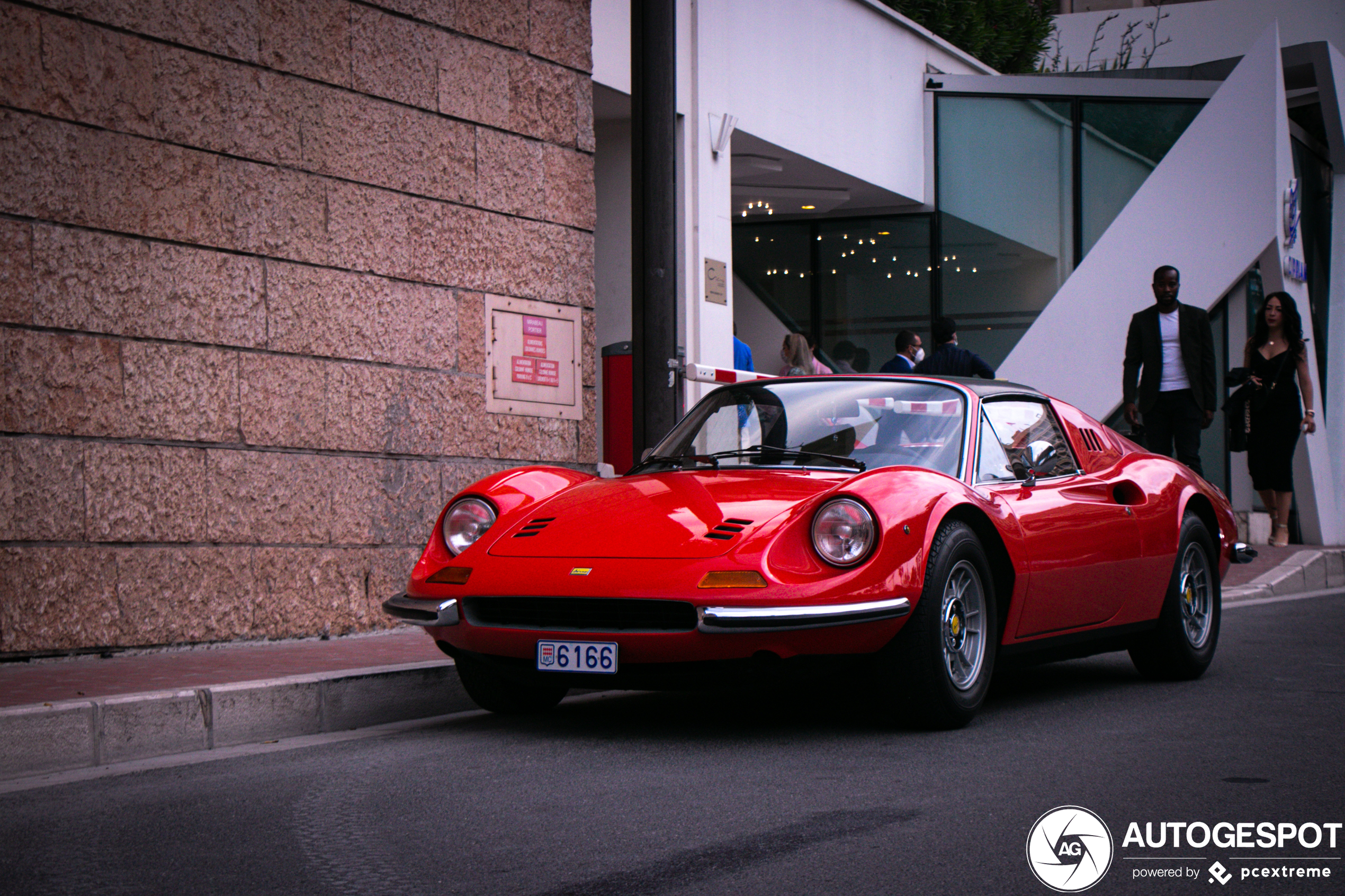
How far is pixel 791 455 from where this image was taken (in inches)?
214

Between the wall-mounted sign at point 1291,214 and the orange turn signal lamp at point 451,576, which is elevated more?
the wall-mounted sign at point 1291,214

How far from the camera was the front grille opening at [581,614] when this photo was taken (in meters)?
4.52

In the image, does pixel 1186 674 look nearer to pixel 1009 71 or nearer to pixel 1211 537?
pixel 1211 537

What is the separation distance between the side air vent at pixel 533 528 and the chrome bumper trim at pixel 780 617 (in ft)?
2.87

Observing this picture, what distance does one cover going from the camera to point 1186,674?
625 cm

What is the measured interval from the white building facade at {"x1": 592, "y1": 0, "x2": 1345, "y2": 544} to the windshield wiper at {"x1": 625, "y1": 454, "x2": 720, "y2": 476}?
304 inches

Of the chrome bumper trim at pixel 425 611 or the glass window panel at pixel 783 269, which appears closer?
the chrome bumper trim at pixel 425 611

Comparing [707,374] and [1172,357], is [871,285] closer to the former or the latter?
[1172,357]

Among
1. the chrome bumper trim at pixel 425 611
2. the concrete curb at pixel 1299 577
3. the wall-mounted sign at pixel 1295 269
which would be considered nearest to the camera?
the chrome bumper trim at pixel 425 611

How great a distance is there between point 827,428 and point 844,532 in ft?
3.27

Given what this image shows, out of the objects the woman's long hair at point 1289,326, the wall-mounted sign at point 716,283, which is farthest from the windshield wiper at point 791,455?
the woman's long hair at point 1289,326

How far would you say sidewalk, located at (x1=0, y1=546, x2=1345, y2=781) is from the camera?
455 cm

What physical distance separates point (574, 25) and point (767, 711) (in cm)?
552

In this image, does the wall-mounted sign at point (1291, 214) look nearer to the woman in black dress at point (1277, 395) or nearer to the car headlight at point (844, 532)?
the woman in black dress at point (1277, 395)
